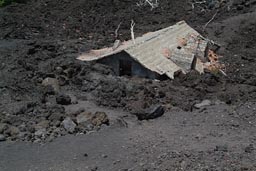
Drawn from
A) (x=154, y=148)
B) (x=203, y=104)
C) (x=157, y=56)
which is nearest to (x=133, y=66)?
(x=157, y=56)

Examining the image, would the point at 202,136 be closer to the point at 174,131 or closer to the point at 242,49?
the point at 174,131

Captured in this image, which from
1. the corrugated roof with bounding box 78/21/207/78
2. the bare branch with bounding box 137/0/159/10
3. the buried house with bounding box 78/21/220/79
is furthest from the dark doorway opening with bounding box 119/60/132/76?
the bare branch with bounding box 137/0/159/10

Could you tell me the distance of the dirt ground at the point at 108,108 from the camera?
14.8 m

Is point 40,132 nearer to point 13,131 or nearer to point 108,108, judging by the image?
point 13,131

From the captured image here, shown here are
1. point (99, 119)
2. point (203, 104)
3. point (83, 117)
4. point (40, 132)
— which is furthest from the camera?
point (203, 104)

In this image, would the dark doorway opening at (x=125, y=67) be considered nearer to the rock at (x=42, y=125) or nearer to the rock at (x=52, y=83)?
the rock at (x=52, y=83)

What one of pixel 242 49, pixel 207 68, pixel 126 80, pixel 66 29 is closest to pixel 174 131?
pixel 126 80

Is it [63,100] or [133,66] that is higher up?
[133,66]

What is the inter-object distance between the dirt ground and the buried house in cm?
48

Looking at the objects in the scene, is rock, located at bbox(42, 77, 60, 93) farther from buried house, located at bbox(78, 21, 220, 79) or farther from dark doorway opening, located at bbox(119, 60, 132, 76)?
dark doorway opening, located at bbox(119, 60, 132, 76)

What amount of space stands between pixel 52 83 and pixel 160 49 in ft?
14.2

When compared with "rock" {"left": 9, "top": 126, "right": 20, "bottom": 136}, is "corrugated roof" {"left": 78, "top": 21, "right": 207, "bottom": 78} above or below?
above

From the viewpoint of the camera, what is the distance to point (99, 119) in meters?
16.9

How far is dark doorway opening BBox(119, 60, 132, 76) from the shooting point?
20616 mm
